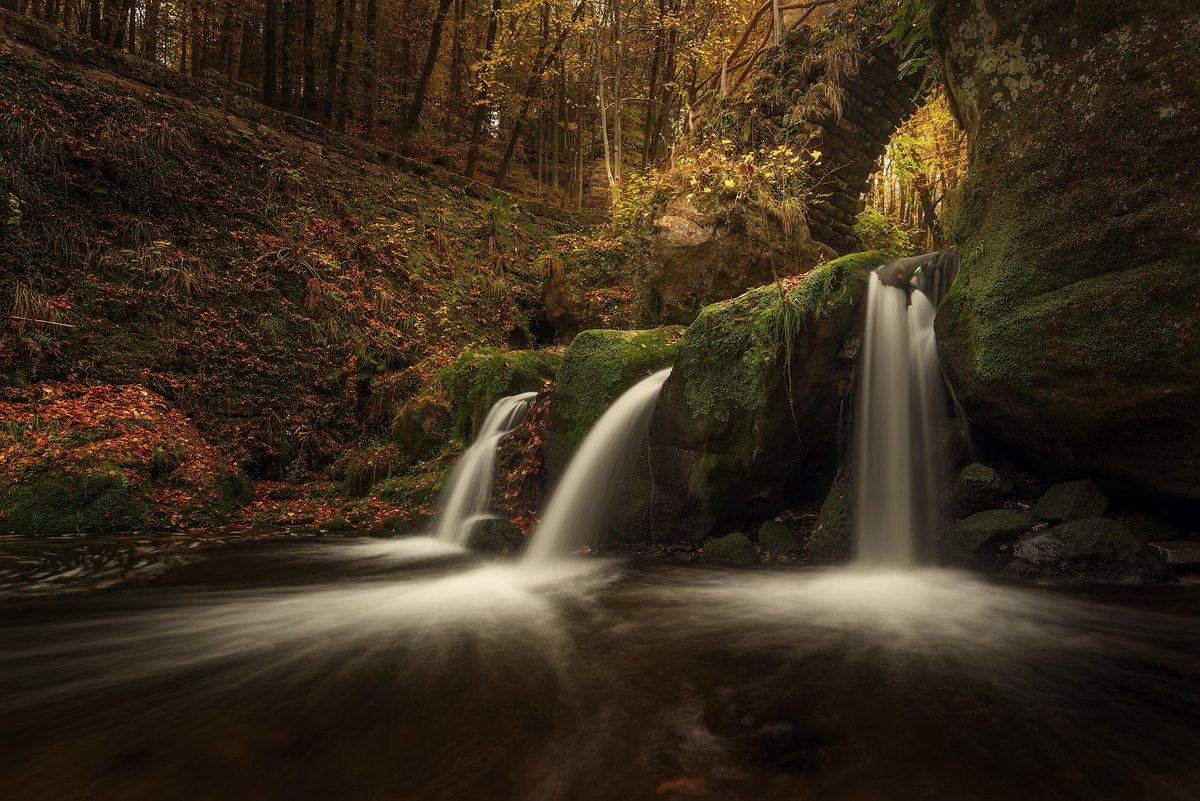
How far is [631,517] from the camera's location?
588cm

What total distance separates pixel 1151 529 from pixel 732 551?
3.02 meters

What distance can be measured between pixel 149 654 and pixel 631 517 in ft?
12.9

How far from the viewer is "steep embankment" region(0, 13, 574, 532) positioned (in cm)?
778

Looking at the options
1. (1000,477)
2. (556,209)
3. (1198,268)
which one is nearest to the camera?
(1198,268)

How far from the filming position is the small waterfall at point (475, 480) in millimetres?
7090

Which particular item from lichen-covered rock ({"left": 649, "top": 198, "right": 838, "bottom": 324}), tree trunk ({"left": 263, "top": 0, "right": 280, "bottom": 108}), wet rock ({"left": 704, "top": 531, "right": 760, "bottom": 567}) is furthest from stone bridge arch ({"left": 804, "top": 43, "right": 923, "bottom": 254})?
tree trunk ({"left": 263, "top": 0, "right": 280, "bottom": 108})

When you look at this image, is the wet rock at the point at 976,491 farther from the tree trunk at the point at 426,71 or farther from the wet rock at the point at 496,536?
the tree trunk at the point at 426,71

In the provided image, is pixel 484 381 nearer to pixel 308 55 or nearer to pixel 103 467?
pixel 103 467

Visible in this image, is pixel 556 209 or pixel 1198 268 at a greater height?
pixel 556 209

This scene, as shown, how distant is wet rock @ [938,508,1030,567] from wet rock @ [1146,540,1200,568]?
74cm

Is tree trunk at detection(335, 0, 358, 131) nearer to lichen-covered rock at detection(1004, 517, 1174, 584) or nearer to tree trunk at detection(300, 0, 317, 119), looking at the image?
tree trunk at detection(300, 0, 317, 119)

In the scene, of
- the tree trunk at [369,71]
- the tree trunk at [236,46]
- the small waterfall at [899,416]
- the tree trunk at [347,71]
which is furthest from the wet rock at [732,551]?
the tree trunk at [369,71]

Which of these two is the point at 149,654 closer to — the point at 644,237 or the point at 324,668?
the point at 324,668

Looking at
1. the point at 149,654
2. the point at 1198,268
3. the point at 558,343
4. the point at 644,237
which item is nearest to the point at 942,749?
the point at 1198,268
